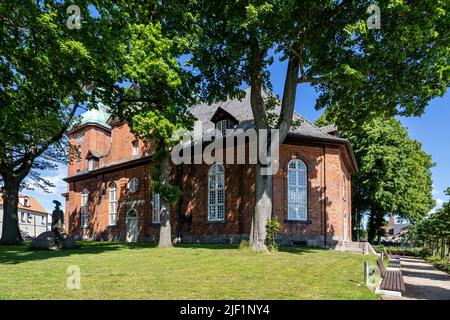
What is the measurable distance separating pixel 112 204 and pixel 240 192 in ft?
52.6

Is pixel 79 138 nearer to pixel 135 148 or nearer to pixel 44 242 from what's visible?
pixel 135 148

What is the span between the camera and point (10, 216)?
83.0ft

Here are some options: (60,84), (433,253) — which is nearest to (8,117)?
(60,84)

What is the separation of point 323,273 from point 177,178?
60.5 feet

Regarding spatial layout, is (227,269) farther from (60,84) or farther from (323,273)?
(60,84)

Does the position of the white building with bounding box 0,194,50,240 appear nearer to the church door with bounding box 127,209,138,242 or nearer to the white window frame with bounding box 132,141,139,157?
the church door with bounding box 127,209,138,242

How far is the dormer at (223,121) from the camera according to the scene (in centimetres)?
2408

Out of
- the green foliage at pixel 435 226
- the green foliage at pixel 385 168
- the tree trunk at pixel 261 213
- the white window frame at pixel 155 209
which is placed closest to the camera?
the tree trunk at pixel 261 213

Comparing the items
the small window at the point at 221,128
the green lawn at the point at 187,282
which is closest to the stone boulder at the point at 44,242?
the green lawn at the point at 187,282

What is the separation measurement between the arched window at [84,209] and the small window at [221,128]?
19844 millimetres

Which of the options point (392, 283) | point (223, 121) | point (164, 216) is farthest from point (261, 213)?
point (223, 121)

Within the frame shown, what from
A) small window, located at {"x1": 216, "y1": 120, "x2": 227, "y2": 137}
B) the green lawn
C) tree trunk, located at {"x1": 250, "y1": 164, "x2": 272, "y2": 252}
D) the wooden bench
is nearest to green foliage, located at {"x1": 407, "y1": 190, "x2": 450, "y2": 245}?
tree trunk, located at {"x1": 250, "y1": 164, "x2": 272, "y2": 252}

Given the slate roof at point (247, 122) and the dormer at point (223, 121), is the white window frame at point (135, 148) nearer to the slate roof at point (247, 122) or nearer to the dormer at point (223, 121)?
the slate roof at point (247, 122)

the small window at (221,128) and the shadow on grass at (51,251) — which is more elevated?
the small window at (221,128)
